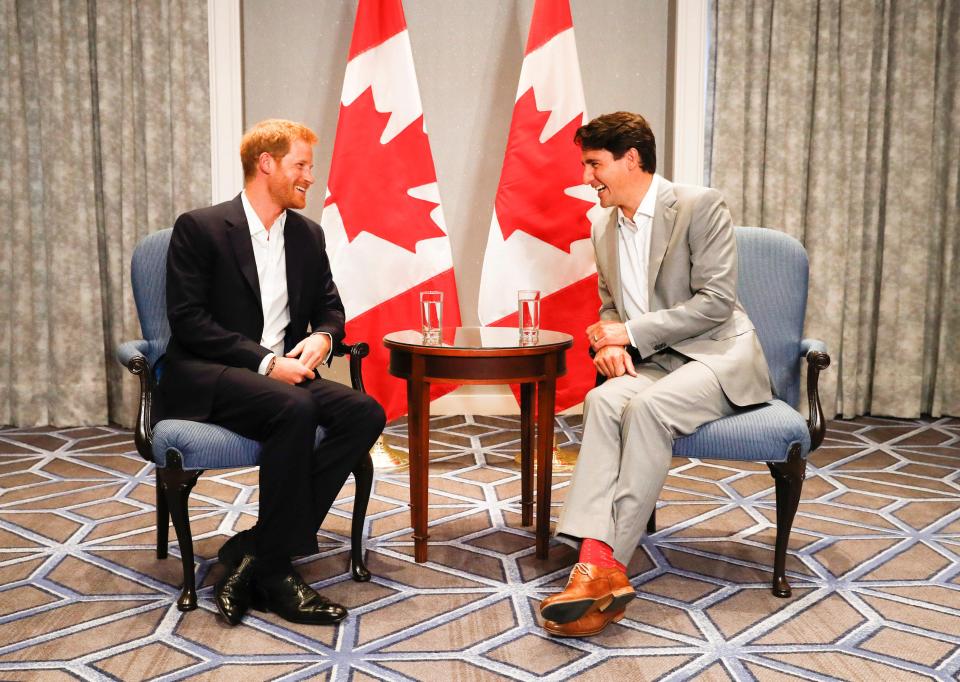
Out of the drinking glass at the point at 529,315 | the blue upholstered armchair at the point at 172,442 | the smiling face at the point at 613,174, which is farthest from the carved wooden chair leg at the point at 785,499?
the blue upholstered armchair at the point at 172,442

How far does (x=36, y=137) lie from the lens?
4.40m

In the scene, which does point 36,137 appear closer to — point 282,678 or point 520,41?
point 520,41

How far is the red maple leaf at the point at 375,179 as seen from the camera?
3967mm

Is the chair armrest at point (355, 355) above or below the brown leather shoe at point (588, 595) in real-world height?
above

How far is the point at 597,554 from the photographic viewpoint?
86.7 inches

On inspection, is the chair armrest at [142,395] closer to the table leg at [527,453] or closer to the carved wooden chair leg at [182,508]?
the carved wooden chair leg at [182,508]

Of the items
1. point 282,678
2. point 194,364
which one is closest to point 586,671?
point 282,678

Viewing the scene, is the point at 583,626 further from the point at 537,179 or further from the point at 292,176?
the point at 537,179

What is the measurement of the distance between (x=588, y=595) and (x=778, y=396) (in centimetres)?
101

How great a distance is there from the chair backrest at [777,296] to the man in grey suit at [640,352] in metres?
0.11

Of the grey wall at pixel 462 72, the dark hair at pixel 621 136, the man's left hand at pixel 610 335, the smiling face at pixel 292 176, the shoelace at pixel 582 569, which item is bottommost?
the shoelace at pixel 582 569

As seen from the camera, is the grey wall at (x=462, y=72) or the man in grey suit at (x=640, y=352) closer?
the man in grey suit at (x=640, y=352)

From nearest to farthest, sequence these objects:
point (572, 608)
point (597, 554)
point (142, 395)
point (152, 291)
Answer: point (572, 608)
point (597, 554)
point (142, 395)
point (152, 291)

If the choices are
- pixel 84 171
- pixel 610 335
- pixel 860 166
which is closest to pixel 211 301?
pixel 610 335
